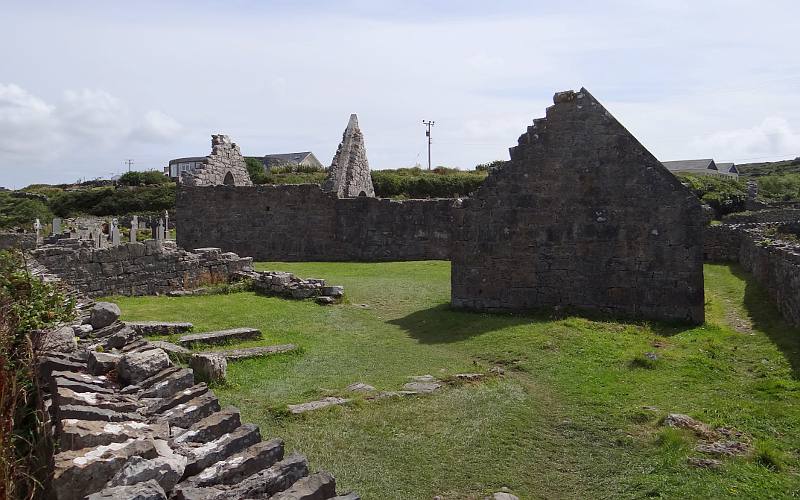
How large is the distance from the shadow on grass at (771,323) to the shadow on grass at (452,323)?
13.3ft

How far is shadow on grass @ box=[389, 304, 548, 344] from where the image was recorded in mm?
12508

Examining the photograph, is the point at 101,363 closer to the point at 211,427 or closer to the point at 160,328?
the point at 211,427

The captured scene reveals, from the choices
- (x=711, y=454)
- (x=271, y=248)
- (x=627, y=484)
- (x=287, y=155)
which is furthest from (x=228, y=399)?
(x=287, y=155)

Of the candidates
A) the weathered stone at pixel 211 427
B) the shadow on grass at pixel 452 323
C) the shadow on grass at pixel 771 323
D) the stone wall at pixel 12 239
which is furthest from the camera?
the stone wall at pixel 12 239

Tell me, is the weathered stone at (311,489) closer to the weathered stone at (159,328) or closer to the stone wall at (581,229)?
the weathered stone at (159,328)

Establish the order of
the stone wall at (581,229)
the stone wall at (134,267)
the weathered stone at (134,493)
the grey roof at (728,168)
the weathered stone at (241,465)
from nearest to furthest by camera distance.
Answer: the weathered stone at (134,493) → the weathered stone at (241,465) → the stone wall at (581,229) → the stone wall at (134,267) → the grey roof at (728,168)

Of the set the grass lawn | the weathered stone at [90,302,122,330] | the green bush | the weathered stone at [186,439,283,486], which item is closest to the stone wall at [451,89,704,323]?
the grass lawn

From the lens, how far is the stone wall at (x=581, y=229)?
13.3 metres

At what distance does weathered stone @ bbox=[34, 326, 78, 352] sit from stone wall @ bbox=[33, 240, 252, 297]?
7973mm

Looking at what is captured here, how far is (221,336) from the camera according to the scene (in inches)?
444

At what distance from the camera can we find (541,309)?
14156mm

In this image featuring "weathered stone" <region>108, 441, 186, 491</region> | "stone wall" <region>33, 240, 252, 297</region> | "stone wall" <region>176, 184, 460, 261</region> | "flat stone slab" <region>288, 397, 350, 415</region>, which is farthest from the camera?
"stone wall" <region>176, 184, 460, 261</region>

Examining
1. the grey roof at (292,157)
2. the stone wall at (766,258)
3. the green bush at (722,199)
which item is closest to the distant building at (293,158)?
the grey roof at (292,157)

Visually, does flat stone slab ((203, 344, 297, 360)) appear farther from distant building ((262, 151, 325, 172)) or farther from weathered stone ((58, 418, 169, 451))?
distant building ((262, 151, 325, 172))
